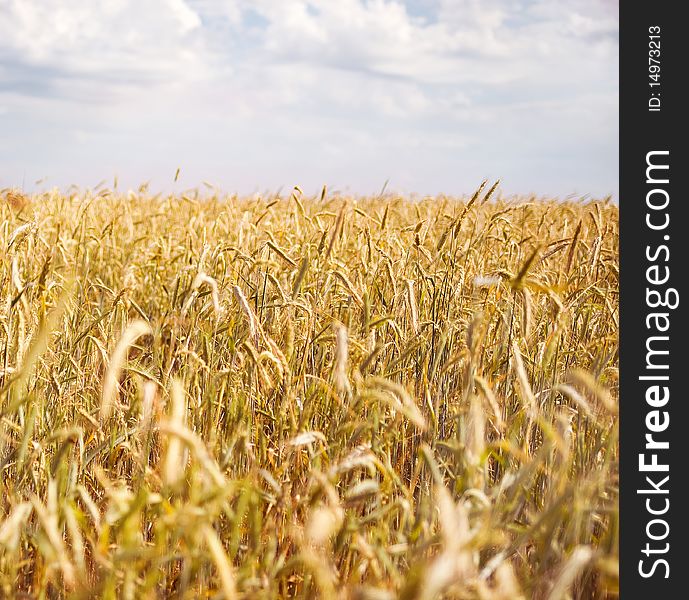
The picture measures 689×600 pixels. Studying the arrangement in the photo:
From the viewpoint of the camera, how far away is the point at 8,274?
2500 mm

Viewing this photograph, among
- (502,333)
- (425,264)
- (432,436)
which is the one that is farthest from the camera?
(425,264)

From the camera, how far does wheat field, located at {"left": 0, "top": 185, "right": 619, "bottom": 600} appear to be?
105 cm

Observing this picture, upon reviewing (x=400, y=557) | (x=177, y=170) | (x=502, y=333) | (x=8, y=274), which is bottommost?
(x=400, y=557)

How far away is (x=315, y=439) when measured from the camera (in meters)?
1.37

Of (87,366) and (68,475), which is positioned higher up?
(87,366)

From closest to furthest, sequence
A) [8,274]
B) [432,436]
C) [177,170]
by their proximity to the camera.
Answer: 1. [432,436]
2. [8,274]
3. [177,170]

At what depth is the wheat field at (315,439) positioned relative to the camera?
1.05 meters

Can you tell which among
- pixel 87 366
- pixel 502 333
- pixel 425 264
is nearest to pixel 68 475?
pixel 87 366
